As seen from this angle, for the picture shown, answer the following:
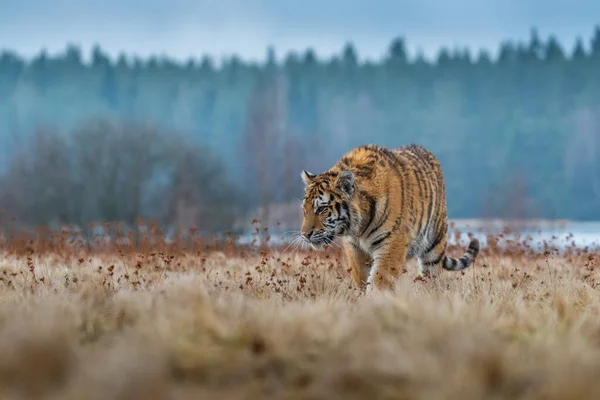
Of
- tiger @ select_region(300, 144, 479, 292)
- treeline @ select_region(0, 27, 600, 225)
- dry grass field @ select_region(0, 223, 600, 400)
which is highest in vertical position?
treeline @ select_region(0, 27, 600, 225)

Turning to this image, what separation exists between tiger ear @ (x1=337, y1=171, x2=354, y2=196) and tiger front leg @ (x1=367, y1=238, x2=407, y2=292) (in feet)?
2.61

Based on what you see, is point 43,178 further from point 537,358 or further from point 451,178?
point 451,178

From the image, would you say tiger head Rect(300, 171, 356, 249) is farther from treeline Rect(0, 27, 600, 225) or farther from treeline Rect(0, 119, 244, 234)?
treeline Rect(0, 27, 600, 225)

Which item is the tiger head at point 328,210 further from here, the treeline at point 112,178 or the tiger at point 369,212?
the treeline at point 112,178

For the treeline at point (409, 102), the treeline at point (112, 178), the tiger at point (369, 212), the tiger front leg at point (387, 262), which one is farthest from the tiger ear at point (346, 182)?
the treeline at point (409, 102)

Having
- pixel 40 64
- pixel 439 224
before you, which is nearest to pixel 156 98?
pixel 40 64

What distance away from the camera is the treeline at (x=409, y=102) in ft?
277

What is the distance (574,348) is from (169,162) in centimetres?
4462

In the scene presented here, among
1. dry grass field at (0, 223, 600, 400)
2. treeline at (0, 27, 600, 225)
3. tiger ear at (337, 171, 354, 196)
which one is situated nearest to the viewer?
dry grass field at (0, 223, 600, 400)

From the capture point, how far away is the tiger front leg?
822 centimetres

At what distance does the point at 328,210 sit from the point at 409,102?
305 feet

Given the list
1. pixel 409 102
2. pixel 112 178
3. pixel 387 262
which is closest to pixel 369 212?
pixel 387 262

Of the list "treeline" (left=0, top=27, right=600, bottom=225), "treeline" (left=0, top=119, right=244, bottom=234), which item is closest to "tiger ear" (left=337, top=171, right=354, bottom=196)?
"treeline" (left=0, top=119, right=244, bottom=234)

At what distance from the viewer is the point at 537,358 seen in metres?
4.49
